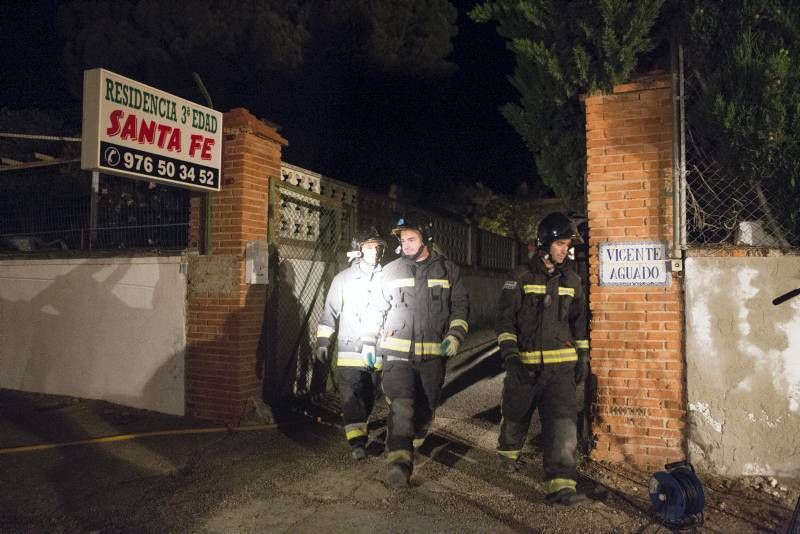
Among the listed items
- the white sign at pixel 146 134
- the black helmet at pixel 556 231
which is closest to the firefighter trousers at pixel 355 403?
the black helmet at pixel 556 231

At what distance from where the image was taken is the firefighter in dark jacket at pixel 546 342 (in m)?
4.14

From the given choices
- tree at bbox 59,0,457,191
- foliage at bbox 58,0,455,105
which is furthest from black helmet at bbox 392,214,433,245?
foliage at bbox 58,0,455,105

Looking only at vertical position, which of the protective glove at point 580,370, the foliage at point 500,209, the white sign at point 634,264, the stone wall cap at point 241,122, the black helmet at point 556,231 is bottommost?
the protective glove at point 580,370

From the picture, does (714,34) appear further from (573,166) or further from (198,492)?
(198,492)

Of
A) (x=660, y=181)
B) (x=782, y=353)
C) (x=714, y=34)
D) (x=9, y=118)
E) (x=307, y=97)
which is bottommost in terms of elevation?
(x=782, y=353)

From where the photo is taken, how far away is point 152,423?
602 cm

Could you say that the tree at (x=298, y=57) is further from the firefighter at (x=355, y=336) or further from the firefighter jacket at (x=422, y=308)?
the firefighter jacket at (x=422, y=308)

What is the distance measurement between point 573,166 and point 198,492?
4097 mm

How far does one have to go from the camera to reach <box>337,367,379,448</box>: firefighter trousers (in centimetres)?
493

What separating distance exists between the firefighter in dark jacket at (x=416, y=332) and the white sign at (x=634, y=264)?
3.74 feet

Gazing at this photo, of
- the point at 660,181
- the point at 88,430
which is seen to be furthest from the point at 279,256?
the point at 660,181

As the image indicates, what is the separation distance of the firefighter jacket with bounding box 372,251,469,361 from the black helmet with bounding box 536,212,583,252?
72 centimetres

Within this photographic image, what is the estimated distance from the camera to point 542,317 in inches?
166

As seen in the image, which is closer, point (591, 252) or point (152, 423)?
point (591, 252)
